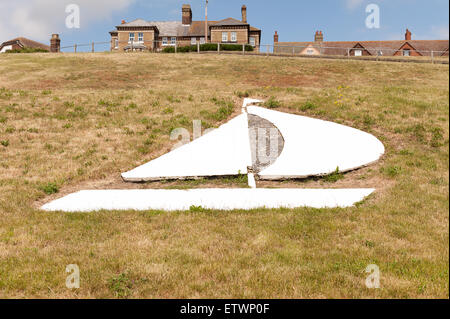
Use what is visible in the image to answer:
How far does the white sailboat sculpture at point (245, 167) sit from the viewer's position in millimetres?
7918

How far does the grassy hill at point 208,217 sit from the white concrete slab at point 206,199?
1.65ft

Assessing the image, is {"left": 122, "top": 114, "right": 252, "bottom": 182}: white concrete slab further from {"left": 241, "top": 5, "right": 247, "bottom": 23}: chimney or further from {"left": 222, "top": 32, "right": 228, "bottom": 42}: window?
{"left": 241, "top": 5, "right": 247, "bottom": 23}: chimney

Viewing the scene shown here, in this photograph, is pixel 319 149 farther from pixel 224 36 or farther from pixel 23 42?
pixel 23 42

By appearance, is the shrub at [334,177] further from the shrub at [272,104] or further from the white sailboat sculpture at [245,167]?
the shrub at [272,104]

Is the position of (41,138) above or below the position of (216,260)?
above

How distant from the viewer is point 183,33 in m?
66.2

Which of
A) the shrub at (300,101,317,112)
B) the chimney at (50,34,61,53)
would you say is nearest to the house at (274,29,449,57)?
the chimney at (50,34,61,53)

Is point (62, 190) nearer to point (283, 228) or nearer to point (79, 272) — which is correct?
point (79, 272)

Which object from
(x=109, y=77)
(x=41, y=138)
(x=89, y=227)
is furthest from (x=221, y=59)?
(x=89, y=227)

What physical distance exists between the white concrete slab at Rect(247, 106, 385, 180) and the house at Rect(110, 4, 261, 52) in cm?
5429

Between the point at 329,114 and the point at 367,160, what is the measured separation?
5.28 metres

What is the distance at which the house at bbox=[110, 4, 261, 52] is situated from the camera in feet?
208

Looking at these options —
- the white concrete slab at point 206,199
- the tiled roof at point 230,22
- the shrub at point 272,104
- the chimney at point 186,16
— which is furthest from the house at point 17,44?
the white concrete slab at point 206,199
